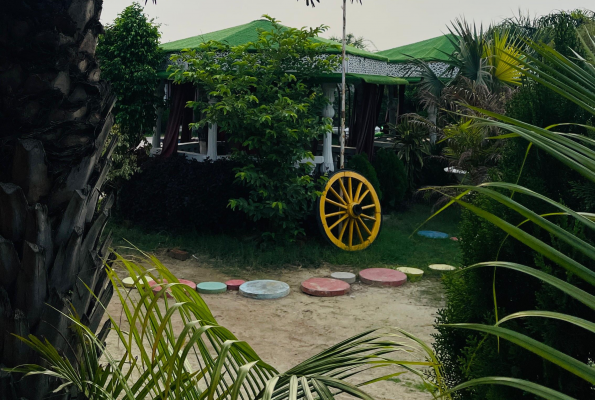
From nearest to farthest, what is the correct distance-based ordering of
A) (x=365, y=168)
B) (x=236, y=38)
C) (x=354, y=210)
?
(x=354, y=210) → (x=236, y=38) → (x=365, y=168)

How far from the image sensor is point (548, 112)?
2.42 metres

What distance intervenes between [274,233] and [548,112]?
6.31 metres

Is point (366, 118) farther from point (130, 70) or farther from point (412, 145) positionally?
point (130, 70)

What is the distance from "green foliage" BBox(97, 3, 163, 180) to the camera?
10164 millimetres

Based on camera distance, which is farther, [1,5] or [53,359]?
[1,5]

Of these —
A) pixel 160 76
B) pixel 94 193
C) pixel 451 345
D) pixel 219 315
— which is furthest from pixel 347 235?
pixel 94 193

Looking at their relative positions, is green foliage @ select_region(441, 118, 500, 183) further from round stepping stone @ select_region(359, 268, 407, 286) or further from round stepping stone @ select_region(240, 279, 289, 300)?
round stepping stone @ select_region(240, 279, 289, 300)

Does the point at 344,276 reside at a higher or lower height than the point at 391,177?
lower

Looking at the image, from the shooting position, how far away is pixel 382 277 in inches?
293

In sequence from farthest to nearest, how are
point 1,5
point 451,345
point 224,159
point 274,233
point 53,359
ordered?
1. point 224,159
2. point 274,233
3. point 451,345
4. point 1,5
5. point 53,359

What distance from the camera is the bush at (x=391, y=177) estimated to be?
458 inches

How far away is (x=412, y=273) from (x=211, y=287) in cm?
261

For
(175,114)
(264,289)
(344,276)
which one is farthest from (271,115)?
(175,114)

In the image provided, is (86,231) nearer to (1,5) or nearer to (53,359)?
(53,359)
